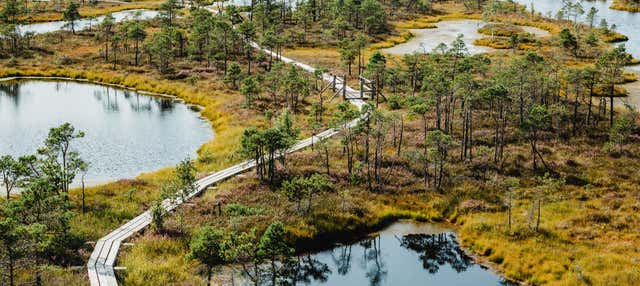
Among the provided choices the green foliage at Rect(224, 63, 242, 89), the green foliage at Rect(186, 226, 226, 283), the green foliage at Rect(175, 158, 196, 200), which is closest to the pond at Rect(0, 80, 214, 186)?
the green foliage at Rect(224, 63, 242, 89)

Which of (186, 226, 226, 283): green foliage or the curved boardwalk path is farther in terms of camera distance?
the curved boardwalk path

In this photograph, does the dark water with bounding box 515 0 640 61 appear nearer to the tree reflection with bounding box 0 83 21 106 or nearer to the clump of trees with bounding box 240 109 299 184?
the clump of trees with bounding box 240 109 299 184

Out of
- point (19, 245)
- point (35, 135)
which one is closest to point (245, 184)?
point (19, 245)

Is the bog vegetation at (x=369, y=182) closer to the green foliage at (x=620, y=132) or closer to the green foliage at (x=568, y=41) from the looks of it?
the green foliage at (x=620, y=132)

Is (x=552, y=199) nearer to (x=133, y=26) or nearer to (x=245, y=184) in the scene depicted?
(x=245, y=184)

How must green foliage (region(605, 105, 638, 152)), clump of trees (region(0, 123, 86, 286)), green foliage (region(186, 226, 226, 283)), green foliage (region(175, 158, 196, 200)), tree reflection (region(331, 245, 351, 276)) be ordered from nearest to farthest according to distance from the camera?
1. clump of trees (region(0, 123, 86, 286))
2. green foliage (region(186, 226, 226, 283))
3. tree reflection (region(331, 245, 351, 276))
4. green foliage (region(175, 158, 196, 200))
5. green foliage (region(605, 105, 638, 152))

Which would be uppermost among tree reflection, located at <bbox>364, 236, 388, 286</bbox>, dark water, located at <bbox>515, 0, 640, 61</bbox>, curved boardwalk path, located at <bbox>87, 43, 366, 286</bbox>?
dark water, located at <bbox>515, 0, 640, 61</bbox>

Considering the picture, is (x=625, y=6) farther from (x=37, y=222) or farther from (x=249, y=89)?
(x=37, y=222)
